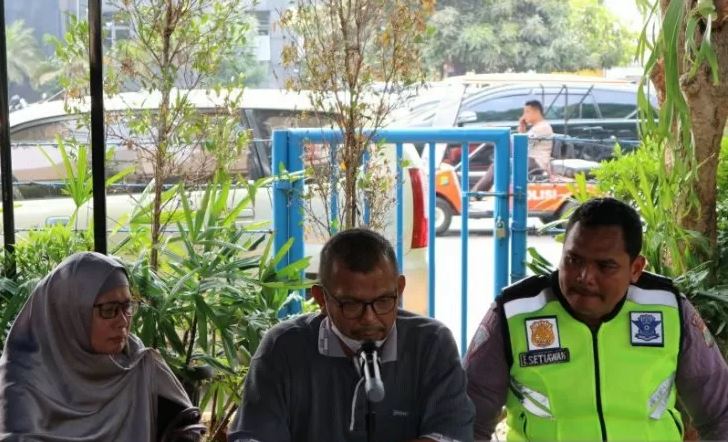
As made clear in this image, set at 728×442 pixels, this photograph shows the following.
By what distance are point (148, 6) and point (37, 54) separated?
878 centimetres

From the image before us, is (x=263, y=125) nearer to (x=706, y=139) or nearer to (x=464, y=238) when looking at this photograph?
(x=464, y=238)

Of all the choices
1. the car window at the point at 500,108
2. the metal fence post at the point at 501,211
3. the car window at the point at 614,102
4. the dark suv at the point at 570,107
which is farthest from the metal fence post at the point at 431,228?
the car window at the point at 614,102

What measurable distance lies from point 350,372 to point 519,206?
2.20m

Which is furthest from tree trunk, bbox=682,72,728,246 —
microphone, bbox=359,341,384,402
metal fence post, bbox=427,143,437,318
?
microphone, bbox=359,341,384,402

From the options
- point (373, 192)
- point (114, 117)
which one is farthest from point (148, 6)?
point (373, 192)

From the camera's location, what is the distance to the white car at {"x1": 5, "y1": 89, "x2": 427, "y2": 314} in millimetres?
4969

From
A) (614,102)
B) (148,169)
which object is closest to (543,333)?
(148,169)

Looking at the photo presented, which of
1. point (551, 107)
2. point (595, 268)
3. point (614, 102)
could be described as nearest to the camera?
point (595, 268)

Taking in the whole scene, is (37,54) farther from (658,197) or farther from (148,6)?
(658,197)

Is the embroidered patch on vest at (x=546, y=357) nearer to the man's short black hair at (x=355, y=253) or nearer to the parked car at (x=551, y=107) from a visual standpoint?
the man's short black hair at (x=355, y=253)

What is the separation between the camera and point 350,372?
268 centimetres

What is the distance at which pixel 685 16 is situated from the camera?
12.6 feet

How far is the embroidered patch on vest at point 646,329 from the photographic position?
9.73ft

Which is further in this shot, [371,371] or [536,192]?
[536,192]
